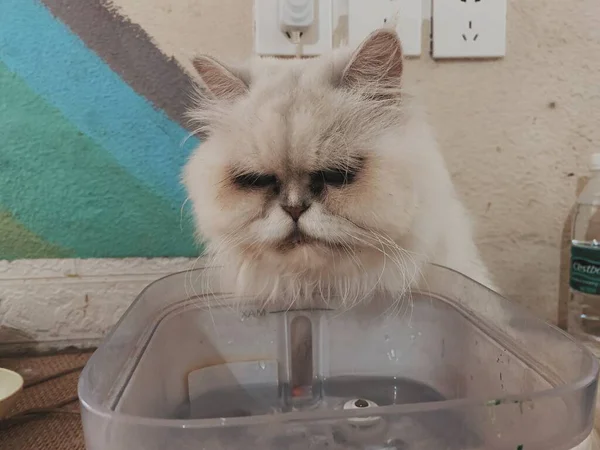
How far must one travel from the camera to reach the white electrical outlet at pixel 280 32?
3.45ft

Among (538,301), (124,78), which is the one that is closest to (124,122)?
(124,78)

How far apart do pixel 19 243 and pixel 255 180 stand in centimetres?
69

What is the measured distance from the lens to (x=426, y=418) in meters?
0.46

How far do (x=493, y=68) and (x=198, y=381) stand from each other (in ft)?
3.00

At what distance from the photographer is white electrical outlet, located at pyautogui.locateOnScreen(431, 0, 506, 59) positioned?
107 centimetres

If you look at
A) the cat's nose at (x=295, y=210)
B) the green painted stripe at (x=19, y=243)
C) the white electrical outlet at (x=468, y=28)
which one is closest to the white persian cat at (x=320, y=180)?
the cat's nose at (x=295, y=210)

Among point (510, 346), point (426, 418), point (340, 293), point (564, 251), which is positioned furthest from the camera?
point (564, 251)

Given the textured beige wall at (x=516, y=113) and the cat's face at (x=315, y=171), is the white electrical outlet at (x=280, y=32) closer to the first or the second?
the textured beige wall at (x=516, y=113)

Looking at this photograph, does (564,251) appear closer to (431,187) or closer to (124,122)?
(431,187)

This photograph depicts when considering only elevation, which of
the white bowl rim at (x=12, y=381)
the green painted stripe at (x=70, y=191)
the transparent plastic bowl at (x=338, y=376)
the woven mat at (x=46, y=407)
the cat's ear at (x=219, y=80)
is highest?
the cat's ear at (x=219, y=80)

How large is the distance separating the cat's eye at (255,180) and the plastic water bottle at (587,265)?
74cm

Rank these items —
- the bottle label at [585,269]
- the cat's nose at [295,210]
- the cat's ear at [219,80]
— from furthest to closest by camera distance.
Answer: the bottle label at [585,269] < the cat's ear at [219,80] < the cat's nose at [295,210]

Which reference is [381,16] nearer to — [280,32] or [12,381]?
[280,32]

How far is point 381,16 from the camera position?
1.06 m
